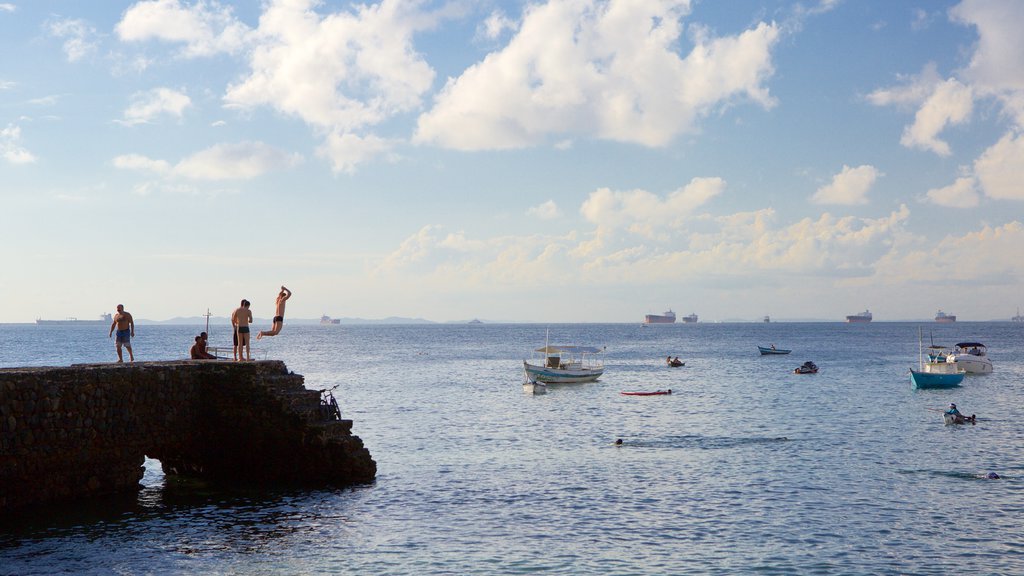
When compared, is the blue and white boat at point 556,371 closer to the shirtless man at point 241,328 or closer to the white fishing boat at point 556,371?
the white fishing boat at point 556,371

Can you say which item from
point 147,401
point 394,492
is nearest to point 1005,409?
point 394,492

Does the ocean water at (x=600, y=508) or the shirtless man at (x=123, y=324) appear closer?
the ocean water at (x=600, y=508)

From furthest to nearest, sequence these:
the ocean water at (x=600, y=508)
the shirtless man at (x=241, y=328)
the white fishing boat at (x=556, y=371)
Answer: the white fishing boat at (x=556, y=371), the shirtless man at (x=241, y=328), the ocean water at (x=600, y=508)

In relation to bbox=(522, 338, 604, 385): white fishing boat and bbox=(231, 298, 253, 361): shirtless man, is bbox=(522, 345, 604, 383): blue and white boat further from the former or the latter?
bbox=(231, 298, 253, 361): shirtless man

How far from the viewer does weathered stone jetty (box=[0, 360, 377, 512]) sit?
20.8m

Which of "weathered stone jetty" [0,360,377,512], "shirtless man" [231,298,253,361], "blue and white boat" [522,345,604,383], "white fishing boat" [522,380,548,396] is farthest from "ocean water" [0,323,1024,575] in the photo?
"blue and white boat" [522,345,604,383]

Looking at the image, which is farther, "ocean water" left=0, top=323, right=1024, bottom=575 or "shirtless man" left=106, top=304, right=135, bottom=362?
"shirtless man" left=106, top=304, right=135, bottom=362

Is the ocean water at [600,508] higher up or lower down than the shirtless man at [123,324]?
lower down

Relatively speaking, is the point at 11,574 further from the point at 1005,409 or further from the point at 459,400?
the point at 1005,409

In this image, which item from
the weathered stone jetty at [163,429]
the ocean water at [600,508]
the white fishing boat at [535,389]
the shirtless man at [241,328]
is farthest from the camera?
the white fishing boat at [535,389]

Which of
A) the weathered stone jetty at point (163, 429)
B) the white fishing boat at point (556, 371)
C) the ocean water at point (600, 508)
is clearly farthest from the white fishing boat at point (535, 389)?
the weathered stone jetty at point (163, 429)

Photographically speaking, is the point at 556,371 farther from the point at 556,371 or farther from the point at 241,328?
the point at 241,328

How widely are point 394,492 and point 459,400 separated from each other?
30967 millimetres

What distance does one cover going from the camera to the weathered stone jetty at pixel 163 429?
68.4 ft
